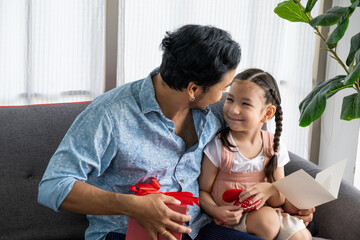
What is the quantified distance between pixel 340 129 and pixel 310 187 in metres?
1.64

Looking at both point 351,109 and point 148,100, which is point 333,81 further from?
point 148,100

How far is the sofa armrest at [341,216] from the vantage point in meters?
1.66

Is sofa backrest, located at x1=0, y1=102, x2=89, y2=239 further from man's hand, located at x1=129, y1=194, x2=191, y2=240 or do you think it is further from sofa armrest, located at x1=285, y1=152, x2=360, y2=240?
sofa armrest, located at x1=285, y1=152, x2=360, y2=240

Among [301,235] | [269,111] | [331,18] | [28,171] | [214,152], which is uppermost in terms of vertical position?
[331,18]

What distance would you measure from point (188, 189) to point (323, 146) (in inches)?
73.4

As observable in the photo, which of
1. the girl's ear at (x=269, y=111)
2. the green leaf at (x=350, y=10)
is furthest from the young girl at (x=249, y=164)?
the green leaf at (x=350, y=10)

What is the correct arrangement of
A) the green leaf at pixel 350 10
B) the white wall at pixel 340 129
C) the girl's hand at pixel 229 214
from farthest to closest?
1. the white wall at pixel 340 129
2. the girl's hand at pixel 229 214
3. the green leaf at pixel 350 10

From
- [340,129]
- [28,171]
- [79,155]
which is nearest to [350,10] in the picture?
[79,155]

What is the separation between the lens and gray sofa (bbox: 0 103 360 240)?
5.42 ft

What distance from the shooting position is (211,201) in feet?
5.49

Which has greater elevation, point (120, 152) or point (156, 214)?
point (120, 152)

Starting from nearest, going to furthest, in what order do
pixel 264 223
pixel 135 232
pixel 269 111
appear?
1. pixel 135 232
2. pixel 264 223
3. pixel 269 111

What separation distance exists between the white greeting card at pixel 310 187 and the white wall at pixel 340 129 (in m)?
1.41

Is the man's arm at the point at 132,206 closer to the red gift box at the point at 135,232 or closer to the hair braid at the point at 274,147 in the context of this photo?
the red gift box at the point at 135,232
